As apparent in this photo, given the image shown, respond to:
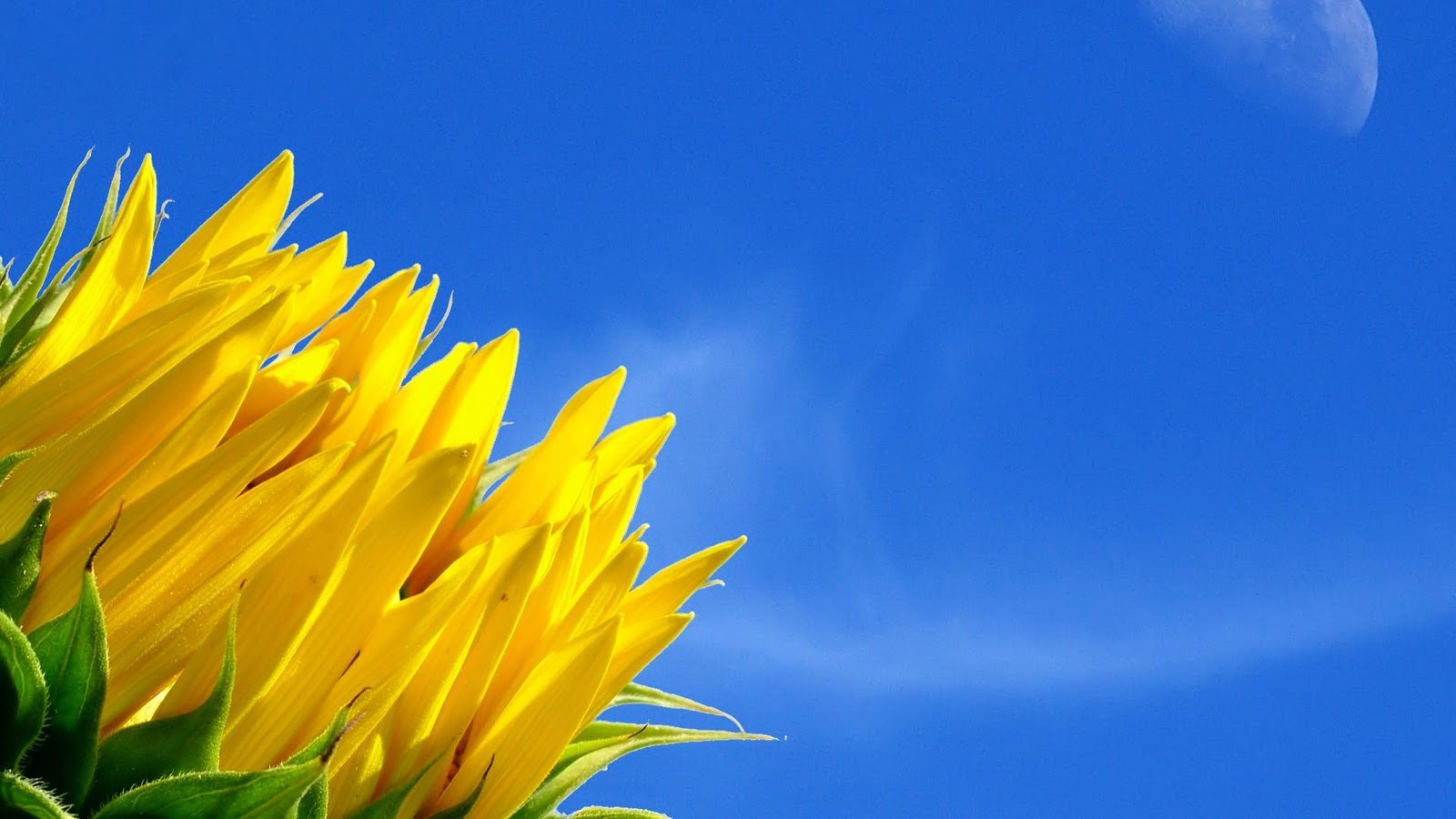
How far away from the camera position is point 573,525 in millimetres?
1939

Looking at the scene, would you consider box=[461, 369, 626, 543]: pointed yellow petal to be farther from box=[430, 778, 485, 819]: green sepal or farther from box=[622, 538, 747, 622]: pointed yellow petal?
box=[430, 778, 485, 819]: green sepal

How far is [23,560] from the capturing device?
1.70 m

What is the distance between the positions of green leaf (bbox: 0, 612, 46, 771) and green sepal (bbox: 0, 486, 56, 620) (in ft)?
0.25

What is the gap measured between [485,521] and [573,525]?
0.28 m

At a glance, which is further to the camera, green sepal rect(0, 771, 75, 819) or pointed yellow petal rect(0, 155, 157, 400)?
pointed yellow petal rect(0, 155, 157, 400)

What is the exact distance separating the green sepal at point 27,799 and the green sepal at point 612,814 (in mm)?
801

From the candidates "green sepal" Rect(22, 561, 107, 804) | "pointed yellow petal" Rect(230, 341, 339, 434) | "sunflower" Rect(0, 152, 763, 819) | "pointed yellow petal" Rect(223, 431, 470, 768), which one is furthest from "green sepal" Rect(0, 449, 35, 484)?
"pointed yellow petal" Rect(223, 431, 470, 768)

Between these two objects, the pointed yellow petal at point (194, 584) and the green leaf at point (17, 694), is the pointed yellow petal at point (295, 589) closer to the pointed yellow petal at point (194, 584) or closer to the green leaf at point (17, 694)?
the pointed yellow petal at point (194, 584)

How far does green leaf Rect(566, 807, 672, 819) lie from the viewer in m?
2.21

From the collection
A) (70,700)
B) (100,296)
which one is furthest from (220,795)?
(100,296)

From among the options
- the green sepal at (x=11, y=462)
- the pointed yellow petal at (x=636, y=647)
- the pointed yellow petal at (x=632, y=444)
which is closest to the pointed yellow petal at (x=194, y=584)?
the green sepal at (x=11, y=462)

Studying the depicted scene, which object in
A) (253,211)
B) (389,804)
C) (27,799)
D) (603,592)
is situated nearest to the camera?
(27,799)

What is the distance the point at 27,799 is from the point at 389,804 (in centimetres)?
42

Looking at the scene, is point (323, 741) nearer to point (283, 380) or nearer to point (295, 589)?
point (295, 589)
